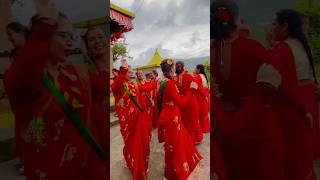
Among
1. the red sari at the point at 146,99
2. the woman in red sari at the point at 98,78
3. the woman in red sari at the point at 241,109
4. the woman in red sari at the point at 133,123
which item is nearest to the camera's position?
the woman in red sari at the point at 241,109

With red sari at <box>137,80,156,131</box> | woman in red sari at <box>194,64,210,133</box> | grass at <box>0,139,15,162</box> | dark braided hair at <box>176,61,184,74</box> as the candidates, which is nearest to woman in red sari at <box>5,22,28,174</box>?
grass at <box>0,139,15,162</box>

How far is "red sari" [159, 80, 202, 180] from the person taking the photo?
4.79m

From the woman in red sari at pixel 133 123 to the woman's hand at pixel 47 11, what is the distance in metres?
2.89

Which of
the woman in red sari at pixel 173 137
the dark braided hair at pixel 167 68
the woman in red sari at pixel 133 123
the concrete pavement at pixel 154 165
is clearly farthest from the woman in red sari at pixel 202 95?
the woman in red sari at pixel 173 137

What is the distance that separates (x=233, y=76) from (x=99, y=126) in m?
0.76

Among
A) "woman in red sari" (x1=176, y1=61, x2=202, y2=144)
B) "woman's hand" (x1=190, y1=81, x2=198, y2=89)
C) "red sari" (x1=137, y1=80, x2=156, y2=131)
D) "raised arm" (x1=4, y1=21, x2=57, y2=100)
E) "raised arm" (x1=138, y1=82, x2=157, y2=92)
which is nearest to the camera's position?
"raised arm" (x1=4, y1=21, x2=57, y2=100)

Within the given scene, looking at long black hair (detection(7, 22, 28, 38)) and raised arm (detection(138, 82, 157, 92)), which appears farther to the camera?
raised arm (detection(138, 82, 157, 92))

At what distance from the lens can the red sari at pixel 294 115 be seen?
7.38 feet

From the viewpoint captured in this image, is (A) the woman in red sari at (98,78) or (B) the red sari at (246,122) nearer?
(B) the red sari at (246,122)

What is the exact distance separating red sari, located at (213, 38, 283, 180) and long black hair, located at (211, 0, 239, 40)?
0.06 meters

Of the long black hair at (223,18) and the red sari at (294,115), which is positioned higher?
the long black hair at (223,18)

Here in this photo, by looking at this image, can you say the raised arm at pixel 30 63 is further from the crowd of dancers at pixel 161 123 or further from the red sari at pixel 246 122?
the crowd of dancers at pixel 161 123

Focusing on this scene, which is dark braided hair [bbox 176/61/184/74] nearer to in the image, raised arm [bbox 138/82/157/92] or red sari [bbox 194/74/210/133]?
raised arm [bbox 138/82/157/92]

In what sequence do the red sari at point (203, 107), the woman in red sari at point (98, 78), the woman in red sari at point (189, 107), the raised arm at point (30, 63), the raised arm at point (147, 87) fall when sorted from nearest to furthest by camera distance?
the raised arm at point (30, 63) < the woman in red sari at point (98, 78) < the woman in red sari at point (189, 107) < the raised arm at point (147, 87) < the red sari at point (203, 107)
